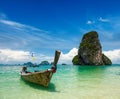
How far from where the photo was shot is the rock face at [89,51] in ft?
323

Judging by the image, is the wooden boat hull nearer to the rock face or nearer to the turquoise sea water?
the turquoise sea water

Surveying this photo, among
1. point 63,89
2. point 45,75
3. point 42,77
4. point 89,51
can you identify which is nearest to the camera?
point 45,75

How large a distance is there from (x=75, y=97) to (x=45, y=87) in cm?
375

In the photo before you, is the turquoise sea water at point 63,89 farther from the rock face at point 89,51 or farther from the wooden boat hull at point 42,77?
the rock face at point 89,51

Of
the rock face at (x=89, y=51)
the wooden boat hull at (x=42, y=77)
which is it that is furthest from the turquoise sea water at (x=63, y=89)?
the rock face at (x=89, y=51)

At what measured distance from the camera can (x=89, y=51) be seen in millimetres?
99438

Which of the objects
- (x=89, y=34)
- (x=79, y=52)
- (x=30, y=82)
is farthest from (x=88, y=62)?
(x=30, y=82)

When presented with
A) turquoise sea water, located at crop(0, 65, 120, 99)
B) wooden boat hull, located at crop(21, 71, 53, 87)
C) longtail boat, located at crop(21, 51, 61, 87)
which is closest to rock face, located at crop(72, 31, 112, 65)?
turquoise sea water, located at crop(0, 65, 120, 99)

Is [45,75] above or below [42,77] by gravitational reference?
above

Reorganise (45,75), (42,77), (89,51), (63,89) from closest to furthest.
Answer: (45,75)
(42,77)
(63,89)
(89,51)

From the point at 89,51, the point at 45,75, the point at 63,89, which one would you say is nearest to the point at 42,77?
the point at 45,75

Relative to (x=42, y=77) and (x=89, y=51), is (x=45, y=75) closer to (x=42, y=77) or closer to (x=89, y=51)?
(x=42, y=77)

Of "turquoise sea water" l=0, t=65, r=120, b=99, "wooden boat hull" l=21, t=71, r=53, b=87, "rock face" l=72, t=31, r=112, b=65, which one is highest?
"rock face" l=72, t=31, r=112, b=65

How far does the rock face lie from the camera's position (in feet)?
323
